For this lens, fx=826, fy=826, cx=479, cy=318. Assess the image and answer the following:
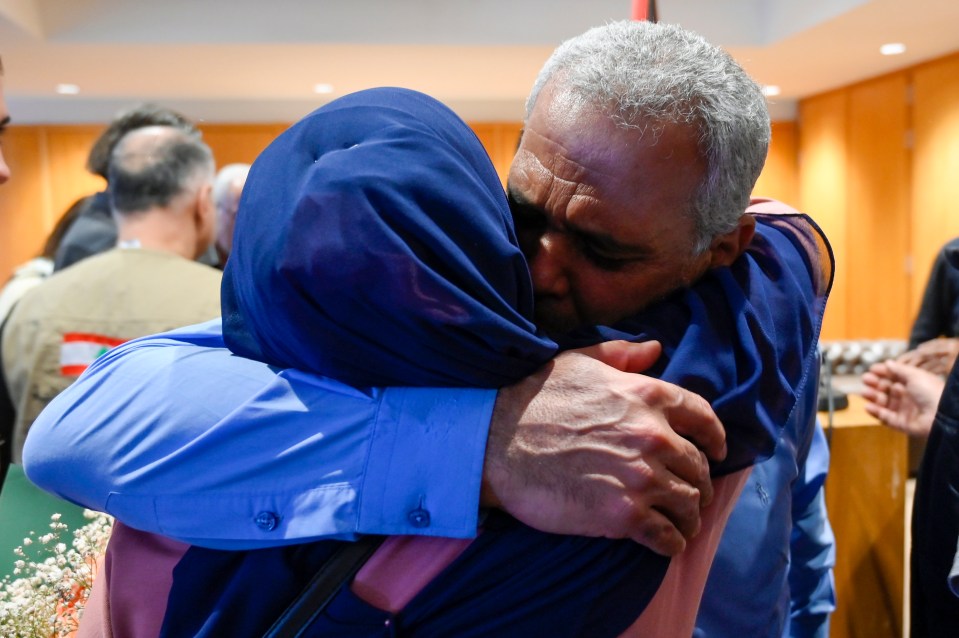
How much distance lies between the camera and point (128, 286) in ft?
6.79

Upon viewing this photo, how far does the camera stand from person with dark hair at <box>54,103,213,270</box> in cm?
245

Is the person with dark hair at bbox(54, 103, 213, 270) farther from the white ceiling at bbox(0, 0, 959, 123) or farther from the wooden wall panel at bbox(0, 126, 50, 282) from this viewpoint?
the wooden wall panel at bbox(0, 126, 50, 282)

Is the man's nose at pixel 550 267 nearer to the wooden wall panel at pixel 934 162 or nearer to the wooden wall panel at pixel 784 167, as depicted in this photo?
the wooden wall panel at pixel 934 162

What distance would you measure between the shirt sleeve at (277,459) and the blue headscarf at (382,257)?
3cm

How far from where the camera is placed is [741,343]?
73 centimetres

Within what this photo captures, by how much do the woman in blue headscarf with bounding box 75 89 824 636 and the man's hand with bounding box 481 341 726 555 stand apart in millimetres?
31

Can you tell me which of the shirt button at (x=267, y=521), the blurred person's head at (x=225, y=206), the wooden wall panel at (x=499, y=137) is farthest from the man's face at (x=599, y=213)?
the wooden wall panel at (x=499, y=137)

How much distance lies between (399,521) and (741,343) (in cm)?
34

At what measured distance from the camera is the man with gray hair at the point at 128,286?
2023 mm

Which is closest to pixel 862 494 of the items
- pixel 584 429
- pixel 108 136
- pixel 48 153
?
pixel 584 429

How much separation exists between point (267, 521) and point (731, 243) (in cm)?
54

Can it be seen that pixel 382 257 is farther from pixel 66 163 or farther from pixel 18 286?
pixel 66 163

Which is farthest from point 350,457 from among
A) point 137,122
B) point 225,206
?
point 225,206

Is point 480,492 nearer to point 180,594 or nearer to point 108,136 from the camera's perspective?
point 180,594
